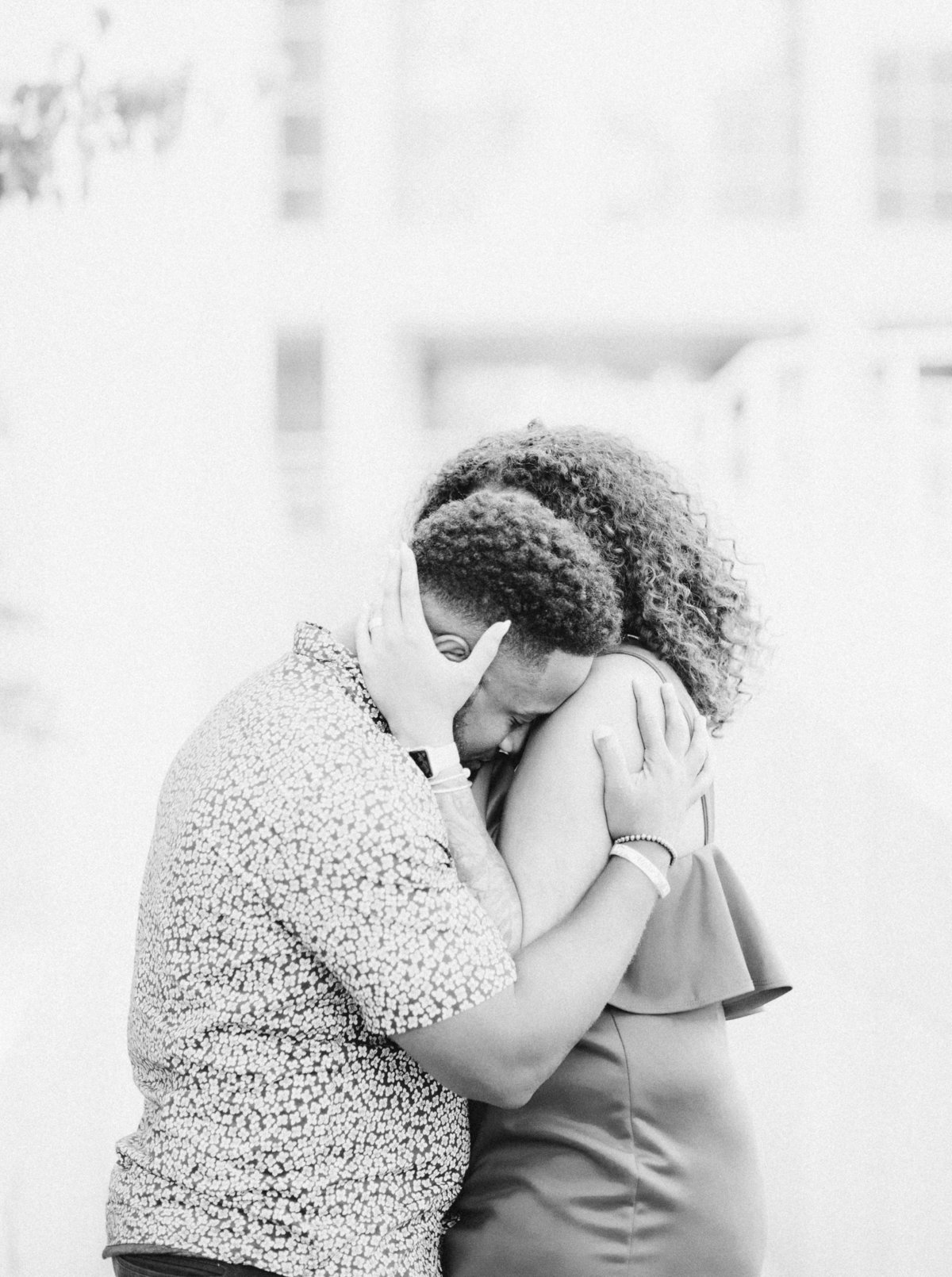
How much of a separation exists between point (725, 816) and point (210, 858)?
3.01 m

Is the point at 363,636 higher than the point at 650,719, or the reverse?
the point at 363,636

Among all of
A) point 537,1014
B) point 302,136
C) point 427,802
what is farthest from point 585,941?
point 302,136

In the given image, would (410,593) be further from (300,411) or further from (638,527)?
(300,411)

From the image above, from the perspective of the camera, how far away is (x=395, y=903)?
1522 millimetres

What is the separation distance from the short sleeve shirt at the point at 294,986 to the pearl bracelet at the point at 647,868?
27 centimetres

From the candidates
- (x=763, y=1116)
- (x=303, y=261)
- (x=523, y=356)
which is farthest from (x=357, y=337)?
(x=763, y=1116)

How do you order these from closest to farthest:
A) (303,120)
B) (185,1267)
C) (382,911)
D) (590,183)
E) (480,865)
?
(382,911) → (185,1267) → (480,865) → (590,183) → (303,120)

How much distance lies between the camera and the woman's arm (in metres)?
1.76

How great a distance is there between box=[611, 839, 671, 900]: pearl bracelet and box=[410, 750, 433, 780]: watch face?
258 millimetres

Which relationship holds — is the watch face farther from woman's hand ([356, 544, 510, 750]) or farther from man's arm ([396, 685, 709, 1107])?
man's arm ([396, 685, 709, 1107])

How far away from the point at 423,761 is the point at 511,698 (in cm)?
15

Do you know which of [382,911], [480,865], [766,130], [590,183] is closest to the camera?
[382,911]

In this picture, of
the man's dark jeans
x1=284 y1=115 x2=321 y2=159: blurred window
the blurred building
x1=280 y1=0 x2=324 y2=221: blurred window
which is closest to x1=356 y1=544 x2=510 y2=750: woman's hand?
the man's dark jeans

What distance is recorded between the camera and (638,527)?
2.09 m
